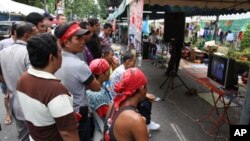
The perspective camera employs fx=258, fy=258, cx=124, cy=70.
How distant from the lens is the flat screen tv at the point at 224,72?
13.3 feet

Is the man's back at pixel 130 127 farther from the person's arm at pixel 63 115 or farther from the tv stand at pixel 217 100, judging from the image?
the tv stand at pixel 217 100

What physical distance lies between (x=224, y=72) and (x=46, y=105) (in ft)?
10.7

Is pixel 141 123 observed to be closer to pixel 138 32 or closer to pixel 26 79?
pixel 26 79

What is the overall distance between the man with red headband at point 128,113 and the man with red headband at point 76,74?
0.55 meters

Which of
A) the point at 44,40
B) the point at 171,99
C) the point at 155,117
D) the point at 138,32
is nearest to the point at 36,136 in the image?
the point at 44,40

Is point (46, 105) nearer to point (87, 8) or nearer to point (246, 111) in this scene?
point (246, 111)

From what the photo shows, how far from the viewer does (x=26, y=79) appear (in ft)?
6.00

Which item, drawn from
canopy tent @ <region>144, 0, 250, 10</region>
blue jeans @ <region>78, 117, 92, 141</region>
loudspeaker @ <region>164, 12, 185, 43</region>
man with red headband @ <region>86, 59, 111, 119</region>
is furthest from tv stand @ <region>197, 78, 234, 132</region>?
loudspeaker @ <region>164, 12, 185, 43</region>

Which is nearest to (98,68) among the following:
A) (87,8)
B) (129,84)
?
(129,84)

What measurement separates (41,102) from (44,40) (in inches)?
17.3

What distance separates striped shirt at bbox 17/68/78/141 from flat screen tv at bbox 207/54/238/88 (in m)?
3.04

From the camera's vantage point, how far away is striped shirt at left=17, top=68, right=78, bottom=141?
1.71 m

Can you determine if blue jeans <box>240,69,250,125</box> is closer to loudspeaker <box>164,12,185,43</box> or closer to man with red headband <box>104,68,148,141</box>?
man with red headband <box>104,68,148,141</box>

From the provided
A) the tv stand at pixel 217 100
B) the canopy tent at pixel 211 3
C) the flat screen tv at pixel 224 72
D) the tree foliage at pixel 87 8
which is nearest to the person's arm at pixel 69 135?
the tv stand at pixel 217 100
